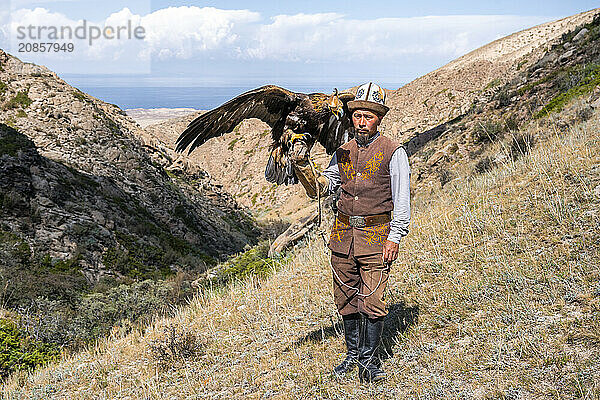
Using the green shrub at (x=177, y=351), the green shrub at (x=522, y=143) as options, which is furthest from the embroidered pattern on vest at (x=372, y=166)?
the green shrub at (x=522, y=143)

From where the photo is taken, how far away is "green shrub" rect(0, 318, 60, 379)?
20.3 ft

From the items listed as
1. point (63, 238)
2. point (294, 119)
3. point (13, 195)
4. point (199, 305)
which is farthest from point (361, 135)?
point (13, 195)

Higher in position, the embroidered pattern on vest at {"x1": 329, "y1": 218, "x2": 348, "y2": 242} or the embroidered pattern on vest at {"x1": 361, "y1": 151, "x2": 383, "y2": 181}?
the embroidered pattern on vest at {"x1": 361, "y1": 151, "x2": 383, "y2": 181}

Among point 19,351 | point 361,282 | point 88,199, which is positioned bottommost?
point 19,351

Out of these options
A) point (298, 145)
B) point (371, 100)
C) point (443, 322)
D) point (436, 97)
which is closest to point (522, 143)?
point (443, 322)

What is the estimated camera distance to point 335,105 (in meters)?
4.16

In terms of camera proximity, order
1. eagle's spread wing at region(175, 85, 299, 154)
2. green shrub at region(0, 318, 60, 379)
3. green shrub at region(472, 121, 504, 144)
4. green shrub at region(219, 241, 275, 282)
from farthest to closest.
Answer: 1. green shrub at region(472, 121, 504, 144)
2. green shrub at region(219, 241, 275, 282)
3. green shrub at region(0, 318, 60, 379)
4. eagle's spread wing at region(175, 85, 299, 154)

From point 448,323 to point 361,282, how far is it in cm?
108

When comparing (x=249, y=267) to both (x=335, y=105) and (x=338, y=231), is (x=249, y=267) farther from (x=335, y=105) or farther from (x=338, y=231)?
(x=338, y=231)

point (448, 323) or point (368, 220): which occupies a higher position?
point (368, 220)

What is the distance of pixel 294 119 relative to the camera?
4.44 m

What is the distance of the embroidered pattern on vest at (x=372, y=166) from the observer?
10.4 ft

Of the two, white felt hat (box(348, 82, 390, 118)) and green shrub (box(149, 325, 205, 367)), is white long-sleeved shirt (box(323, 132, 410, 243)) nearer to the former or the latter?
white felt hat (box(348, 82, 390, 118))

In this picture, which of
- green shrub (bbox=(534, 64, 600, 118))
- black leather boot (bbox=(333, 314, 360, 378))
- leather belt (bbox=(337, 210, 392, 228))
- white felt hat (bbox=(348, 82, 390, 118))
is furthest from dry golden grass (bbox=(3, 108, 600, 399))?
green shrub (bbox=(534, 64, 600, 118))
